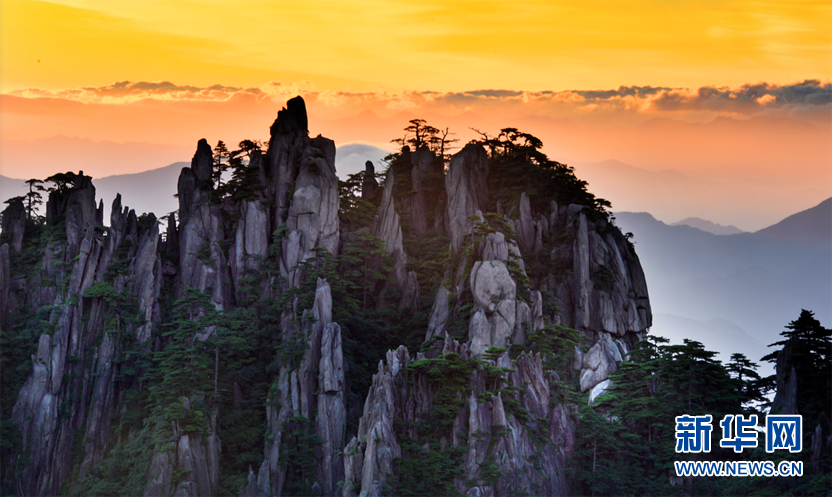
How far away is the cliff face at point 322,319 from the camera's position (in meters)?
46.6

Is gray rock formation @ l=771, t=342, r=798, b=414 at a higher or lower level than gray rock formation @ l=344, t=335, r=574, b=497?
higher

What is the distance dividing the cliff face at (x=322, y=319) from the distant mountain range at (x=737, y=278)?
358 ft

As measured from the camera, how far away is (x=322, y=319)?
54500 mm

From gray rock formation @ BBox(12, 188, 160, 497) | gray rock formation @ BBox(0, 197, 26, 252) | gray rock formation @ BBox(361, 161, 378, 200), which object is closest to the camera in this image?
gray rock formation @ BBox(12, 188, 160, 497)

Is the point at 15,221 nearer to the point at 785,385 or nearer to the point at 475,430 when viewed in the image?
the point at 475,430

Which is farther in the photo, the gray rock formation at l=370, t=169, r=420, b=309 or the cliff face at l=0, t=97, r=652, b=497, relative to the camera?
the gray rock formation at l=370, t=169, r=420, b=309

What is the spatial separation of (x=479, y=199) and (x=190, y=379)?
21.3 meters

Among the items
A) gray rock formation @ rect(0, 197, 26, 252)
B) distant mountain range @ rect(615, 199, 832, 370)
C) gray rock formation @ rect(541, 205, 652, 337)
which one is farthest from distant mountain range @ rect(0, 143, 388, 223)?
distant mountain range @ rect(615, 199, 832, 370)

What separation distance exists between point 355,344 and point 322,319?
279 centimetres

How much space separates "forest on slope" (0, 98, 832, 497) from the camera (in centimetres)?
4659

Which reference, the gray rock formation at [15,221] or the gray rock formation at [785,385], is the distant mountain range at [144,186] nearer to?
the gray rock formation at [15,221]

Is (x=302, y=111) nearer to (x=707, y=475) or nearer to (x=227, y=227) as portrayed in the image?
(x=227, y=227)

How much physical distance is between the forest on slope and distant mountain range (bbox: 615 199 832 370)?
357 ft

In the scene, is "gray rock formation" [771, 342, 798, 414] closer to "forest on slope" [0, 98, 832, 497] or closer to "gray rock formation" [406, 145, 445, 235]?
"forest on slope" [0, 98, 832, 497]
